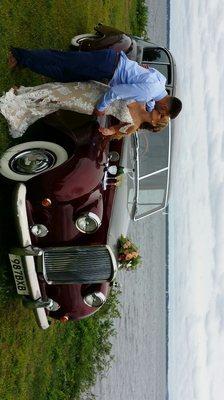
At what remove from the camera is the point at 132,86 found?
629 centimetres

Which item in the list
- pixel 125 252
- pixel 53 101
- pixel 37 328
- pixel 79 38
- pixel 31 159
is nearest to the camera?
pixel 53 101

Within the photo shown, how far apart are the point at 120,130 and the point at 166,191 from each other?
235 centimetres

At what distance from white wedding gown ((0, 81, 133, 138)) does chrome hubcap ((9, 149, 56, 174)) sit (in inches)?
16.3

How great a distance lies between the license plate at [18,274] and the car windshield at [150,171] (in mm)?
1873

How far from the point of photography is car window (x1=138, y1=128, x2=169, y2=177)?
8.00 metres

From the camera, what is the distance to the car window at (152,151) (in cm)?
800

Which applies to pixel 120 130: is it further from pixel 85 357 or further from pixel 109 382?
pixel 109 382

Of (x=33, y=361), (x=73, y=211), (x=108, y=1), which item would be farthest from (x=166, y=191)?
(x=108, y=1)

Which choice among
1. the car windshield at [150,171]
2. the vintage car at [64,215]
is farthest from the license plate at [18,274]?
the car windshield at [150,171]

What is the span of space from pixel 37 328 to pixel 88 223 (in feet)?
7.43

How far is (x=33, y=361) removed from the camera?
8203 millimetres

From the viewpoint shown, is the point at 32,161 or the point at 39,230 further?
the point at 32,161

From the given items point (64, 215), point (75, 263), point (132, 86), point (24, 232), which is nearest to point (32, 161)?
point (64, 215)

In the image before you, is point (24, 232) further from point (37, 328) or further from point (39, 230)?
point (37, 328)
